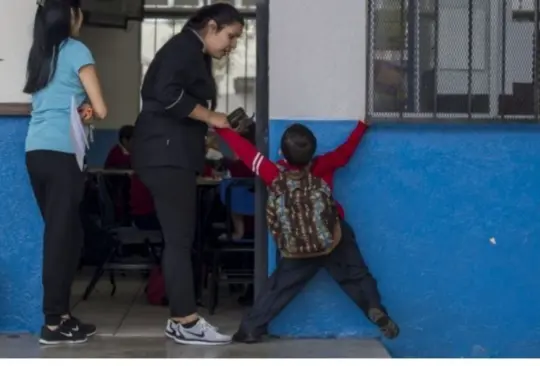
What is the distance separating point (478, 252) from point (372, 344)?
76 centimetres

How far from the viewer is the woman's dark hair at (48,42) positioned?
5.42m

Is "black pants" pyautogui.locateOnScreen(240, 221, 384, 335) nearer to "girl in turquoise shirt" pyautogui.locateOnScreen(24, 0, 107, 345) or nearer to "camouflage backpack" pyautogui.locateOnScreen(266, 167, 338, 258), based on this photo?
"camouflage backpack" pyautogui.locateOnScreen(266, 167, 338, 258)

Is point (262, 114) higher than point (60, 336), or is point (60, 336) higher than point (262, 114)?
point (262, 114)

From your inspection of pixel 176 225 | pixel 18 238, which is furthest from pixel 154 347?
pixel 18 238

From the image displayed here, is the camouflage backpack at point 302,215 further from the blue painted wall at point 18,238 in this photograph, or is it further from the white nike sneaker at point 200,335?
the blue painted wall at point 18,238

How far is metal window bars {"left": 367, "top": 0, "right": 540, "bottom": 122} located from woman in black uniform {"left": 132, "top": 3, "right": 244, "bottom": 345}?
891 mm

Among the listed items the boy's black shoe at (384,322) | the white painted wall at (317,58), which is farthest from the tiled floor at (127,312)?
the white painted wall at (317,58)

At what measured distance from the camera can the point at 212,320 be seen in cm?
634

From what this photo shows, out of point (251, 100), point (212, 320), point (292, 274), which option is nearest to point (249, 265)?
point (212, 320)

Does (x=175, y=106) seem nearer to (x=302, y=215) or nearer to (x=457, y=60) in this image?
(x=302, y=215)

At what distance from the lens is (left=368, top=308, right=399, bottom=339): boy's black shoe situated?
540 centimetres

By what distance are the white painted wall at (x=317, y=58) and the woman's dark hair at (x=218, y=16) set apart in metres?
0.21

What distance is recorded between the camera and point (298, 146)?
17.7 feet

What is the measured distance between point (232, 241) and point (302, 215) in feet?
4.78
